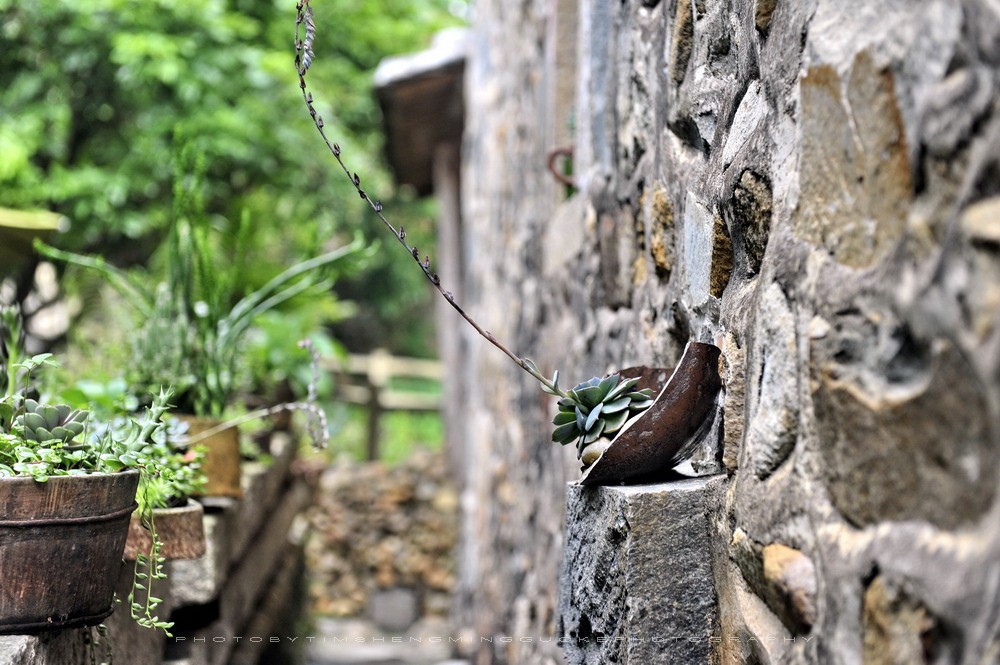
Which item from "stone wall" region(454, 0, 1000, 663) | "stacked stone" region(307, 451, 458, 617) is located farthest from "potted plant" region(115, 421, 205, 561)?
"stacked stone" region(307, 451, 458, 617)

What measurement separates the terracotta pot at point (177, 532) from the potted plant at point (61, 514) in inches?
8.6

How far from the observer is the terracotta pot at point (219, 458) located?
210cm

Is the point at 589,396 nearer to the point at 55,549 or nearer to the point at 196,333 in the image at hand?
the point at 55,549

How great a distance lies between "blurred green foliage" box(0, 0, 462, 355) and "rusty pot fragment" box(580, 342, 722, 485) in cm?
401

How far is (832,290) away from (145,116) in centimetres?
578

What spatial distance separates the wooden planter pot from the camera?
1.18 metres

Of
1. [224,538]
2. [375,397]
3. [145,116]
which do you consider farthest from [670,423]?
[375,397]

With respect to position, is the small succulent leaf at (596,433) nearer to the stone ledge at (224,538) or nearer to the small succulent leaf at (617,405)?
the small succulent leaf at (617,405)

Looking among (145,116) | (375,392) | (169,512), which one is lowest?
(169,512)

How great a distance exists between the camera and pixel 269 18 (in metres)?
7.00

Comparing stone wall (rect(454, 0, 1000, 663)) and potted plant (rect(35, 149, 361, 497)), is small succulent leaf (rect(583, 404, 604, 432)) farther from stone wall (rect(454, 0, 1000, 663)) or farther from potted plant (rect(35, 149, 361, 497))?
potted plant (rect(35, 149, 361, 497))

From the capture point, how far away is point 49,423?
1360mm

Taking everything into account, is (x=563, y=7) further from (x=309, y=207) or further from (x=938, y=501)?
(x=309, y=207)

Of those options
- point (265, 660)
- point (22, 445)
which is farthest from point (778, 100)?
point (265, 660)
